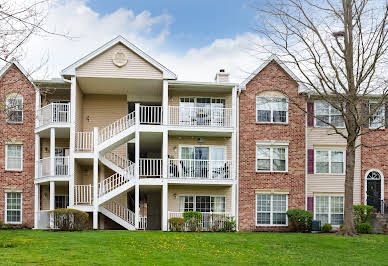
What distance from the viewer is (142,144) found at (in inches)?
1220

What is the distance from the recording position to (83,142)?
2803 cm

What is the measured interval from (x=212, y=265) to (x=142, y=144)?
16.5 meters

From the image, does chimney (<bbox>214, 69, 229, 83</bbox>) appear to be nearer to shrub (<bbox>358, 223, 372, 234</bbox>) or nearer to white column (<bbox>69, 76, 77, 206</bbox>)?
white column (<bbox>69, 76, 77, 206</bbox>)

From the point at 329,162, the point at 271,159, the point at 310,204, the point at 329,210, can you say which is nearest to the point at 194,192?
the point at 271,159

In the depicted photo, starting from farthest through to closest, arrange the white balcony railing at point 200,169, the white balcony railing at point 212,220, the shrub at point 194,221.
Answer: the white balcony railing at point 200,169, the white balcony railing at point 212,220, the shrub at point 194,221

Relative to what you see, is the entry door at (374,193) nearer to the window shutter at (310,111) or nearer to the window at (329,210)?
the window at (329,210)

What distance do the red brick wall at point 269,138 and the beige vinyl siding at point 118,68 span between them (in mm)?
5506

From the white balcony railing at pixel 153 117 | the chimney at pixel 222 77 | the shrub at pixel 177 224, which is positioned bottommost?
the shrub at pixel 177 224

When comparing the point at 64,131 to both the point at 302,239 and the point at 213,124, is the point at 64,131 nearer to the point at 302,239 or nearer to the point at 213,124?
the point at 213,124

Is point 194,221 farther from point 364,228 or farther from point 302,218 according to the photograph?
point 364,228

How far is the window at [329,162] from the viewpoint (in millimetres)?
30156

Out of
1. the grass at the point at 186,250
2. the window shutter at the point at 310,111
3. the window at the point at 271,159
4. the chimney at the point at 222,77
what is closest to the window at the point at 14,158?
the grass at the point at 186,250

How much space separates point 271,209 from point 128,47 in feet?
37.6

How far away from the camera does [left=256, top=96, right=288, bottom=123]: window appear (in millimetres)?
29656
